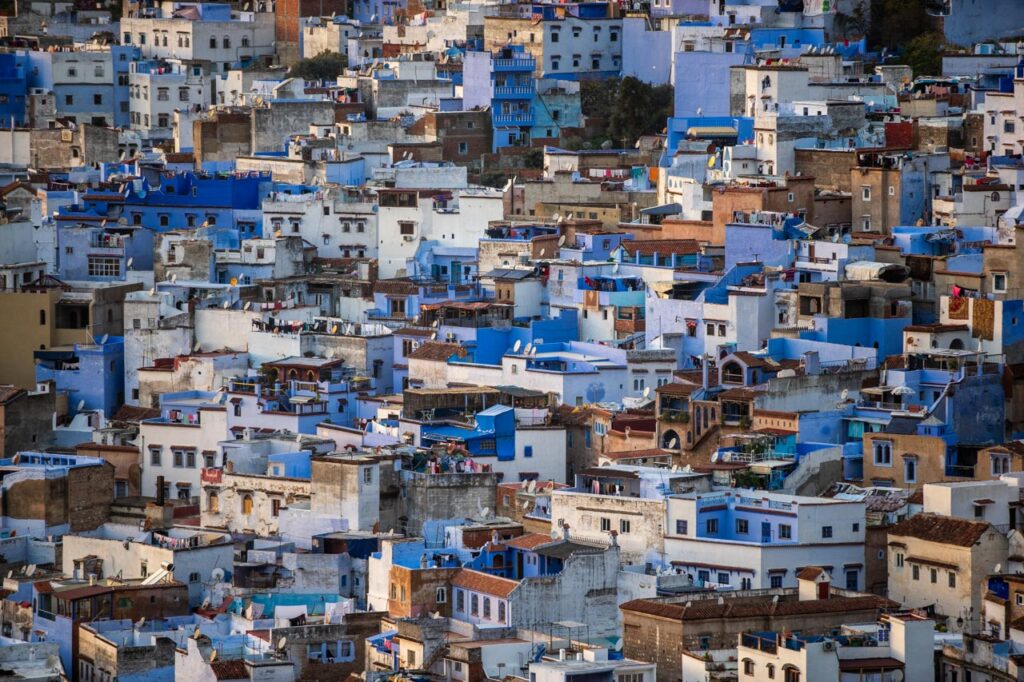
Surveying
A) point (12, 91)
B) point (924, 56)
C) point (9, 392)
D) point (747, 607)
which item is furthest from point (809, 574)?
point (12, 91)

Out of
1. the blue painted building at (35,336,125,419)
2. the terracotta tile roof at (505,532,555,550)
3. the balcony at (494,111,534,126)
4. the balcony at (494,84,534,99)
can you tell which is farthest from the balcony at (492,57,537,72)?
the terracotta tile roof at (505,532,555,550)

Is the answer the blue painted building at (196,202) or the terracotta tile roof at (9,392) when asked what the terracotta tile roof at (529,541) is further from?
the blue painted building at (196,202)

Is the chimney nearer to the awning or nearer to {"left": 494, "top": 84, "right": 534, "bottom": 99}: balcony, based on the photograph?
the awning

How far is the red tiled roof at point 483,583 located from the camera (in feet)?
162

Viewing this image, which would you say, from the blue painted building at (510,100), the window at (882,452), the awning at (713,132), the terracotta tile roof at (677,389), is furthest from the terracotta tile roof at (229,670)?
the blue painted building at (510,100)

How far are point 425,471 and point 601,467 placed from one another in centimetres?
340

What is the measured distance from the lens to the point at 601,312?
62938mm

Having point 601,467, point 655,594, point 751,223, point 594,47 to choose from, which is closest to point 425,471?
point 601,467

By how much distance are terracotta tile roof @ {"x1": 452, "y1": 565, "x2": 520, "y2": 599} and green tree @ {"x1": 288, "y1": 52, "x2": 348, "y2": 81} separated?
3636cm

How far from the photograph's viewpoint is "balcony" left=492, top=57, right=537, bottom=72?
7831 cm

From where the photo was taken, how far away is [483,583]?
1959 inches

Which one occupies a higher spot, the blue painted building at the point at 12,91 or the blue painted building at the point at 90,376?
the blue painted building at the point at 12,91

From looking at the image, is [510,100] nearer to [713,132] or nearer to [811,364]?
[713,132]

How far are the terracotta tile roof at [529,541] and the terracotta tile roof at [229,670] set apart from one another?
511 cm
